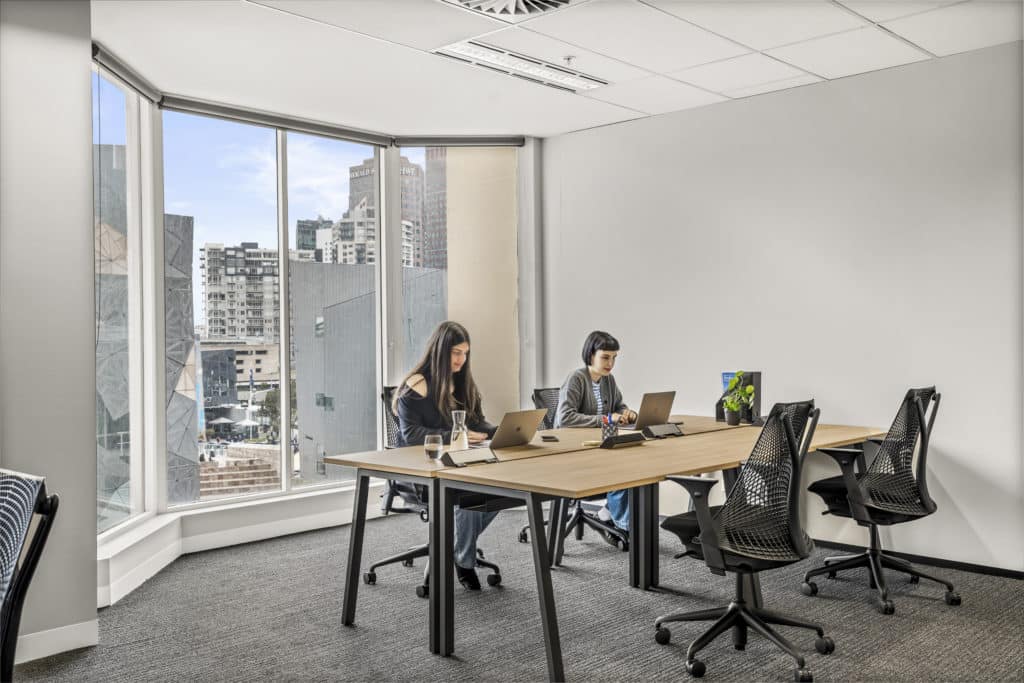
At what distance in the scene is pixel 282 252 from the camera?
6.00m

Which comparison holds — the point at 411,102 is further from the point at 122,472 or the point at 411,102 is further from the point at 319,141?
the point at 122,472

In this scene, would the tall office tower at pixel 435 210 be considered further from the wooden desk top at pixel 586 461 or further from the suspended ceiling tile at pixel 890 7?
the suspended ceiling tile at pixel 890 7

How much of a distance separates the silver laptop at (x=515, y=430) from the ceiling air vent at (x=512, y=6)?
74.8 inches

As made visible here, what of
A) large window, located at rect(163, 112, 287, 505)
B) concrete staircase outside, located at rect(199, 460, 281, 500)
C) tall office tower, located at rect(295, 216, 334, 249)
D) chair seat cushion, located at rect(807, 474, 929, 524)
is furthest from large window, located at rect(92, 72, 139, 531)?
chair seat cushion, located at rect(807, 474, 929, 524)

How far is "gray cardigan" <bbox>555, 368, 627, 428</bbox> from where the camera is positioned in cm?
519

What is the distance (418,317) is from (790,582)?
3.33 metres

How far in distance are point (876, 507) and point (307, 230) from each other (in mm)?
4095

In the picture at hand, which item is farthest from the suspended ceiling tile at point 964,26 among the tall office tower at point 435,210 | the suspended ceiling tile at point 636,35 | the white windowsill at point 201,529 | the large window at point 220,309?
the white windowsill at point 201,529

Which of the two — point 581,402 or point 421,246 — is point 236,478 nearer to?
point 421,246

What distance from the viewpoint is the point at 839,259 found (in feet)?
17.3

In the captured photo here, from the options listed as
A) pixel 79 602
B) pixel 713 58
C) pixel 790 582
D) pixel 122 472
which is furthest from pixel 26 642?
pixel 713 58

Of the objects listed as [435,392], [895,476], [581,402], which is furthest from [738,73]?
[435,392]

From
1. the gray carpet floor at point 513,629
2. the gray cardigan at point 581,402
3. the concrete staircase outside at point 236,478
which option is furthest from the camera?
the concrete staircase outside at point 236,478

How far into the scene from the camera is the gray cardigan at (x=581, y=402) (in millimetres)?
5188
